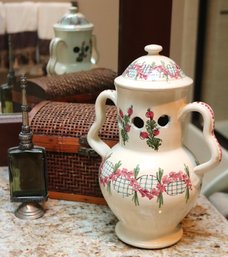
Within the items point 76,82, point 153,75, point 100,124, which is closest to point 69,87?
point 76,82

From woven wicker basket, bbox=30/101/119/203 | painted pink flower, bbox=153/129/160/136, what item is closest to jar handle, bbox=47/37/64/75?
woven wicker basket, bbox=30/101/119/203

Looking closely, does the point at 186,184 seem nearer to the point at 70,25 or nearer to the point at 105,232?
the point at 105,232

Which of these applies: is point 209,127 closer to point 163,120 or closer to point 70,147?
point 163,120

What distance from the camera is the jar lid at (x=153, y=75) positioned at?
640 mm

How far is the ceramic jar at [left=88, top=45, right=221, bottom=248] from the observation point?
65cm

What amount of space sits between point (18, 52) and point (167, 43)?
0.35 m

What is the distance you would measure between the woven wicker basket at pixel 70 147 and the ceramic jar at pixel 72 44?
191mm

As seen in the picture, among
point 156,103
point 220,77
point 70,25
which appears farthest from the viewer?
point 220,77

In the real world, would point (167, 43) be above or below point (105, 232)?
above

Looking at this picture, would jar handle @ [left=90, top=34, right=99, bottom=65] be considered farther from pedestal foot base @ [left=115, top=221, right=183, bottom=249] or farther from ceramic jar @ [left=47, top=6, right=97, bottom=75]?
pedestal foot base @ [left=115, top=221, right=183, bottom=249]

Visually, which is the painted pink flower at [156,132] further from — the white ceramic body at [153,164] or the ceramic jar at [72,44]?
the ceramic jar at [72,44]

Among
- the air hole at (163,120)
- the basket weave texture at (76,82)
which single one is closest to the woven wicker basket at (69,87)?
the basket weave texture at (76,82)

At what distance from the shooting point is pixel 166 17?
90 cm

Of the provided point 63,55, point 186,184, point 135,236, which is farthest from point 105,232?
point 63,55
